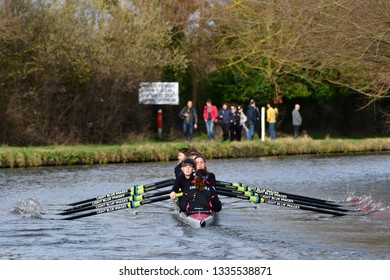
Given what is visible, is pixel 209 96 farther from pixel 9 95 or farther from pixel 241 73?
pixel 9 95

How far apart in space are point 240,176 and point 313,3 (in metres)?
6.41

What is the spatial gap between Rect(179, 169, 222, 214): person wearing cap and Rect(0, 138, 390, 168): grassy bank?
16055 mm

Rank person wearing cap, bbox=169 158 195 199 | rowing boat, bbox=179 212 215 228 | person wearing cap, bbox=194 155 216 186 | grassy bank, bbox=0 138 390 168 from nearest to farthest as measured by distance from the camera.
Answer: rowing boat, bbox=179 212 215 228 → person wearing cap, bbox=194 155 216 186 → person wearing cap, bbox=169 158 195 199 → grassy bank, bbox=0 138 390 168

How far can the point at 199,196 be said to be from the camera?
22.0 meters

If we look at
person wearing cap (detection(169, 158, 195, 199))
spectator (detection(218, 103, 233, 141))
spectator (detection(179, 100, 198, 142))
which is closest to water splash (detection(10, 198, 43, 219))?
person wearing cap (detection(169, 158, 195, 199))

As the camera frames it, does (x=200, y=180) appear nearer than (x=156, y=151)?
Yes

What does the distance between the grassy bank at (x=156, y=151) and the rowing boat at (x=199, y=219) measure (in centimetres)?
1630

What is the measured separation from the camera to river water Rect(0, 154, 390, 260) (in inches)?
742

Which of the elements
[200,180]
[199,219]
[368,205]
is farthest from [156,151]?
[199,219]

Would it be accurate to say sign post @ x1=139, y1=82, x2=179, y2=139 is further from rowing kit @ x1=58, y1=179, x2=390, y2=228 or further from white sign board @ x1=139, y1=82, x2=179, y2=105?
rowing kit @ x1=58, y1=179, x2=390, y2=228

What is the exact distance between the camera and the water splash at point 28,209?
23891mm

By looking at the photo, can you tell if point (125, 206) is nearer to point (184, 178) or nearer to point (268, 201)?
point (184, 178)

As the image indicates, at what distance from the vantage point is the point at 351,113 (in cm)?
6028
